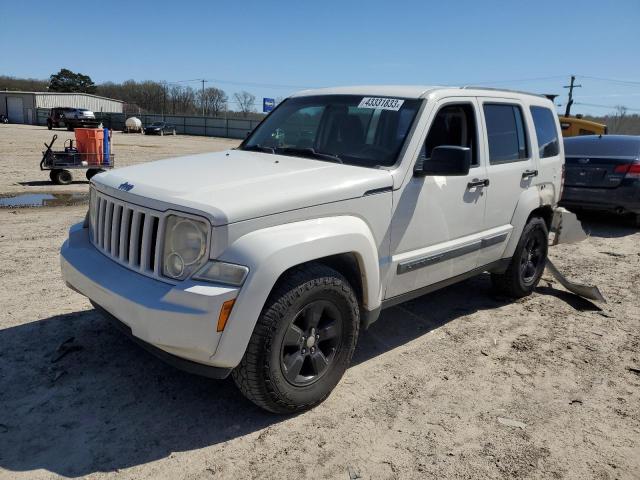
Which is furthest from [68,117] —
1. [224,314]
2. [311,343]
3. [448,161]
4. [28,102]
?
[224,314]

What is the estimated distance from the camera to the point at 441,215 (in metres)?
3.99

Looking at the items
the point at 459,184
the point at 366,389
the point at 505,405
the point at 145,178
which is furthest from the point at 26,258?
the point at 505,405

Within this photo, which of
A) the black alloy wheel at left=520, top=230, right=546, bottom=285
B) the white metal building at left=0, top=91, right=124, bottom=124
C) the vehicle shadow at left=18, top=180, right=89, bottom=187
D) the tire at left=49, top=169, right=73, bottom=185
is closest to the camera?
the black alloy wheel at left=520, top=230, right=546, bottom=285

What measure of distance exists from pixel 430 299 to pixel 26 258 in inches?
177

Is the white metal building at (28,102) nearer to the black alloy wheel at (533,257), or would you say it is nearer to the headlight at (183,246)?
the black alloy wheel at (533,257)

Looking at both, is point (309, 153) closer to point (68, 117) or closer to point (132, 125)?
point (132, 125)

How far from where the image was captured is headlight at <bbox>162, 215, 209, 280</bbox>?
2762 millimetres

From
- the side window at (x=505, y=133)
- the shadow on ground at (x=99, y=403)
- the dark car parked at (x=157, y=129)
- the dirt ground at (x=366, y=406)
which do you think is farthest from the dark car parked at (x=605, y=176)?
the dark car parked at (x=157, y=129)

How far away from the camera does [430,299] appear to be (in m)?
5.43

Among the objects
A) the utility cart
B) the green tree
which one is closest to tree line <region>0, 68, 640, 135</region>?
the green tree

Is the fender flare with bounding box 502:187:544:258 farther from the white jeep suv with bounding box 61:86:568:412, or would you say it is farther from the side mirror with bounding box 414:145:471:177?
the side mirror with bounding box 414:145:471:177

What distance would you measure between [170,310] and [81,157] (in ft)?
38.0

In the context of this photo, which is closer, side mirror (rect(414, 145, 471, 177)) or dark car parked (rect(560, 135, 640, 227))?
side mirror (rect(414, 145, 471, 177))

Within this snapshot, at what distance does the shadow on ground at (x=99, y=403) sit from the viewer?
9.14ft
